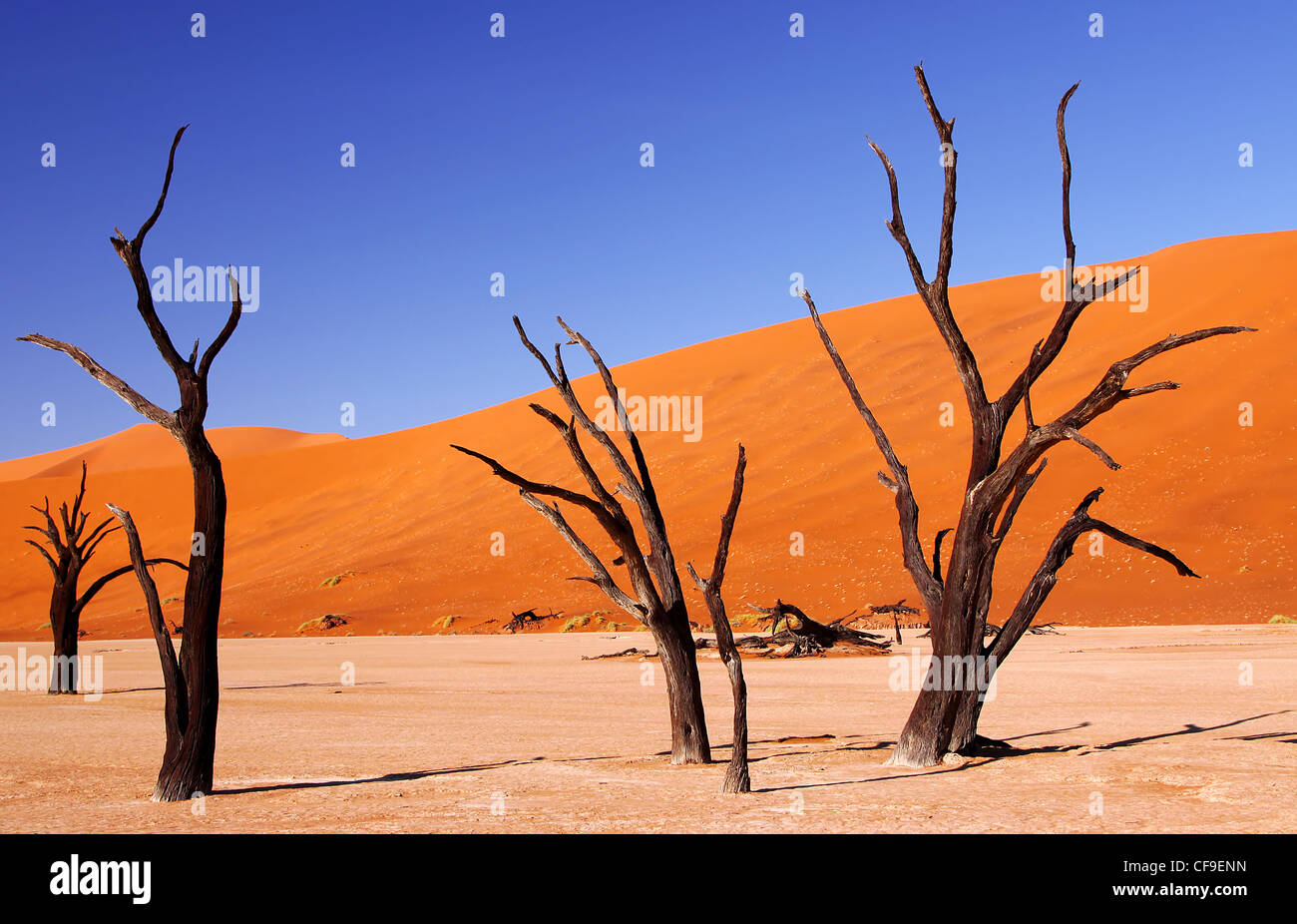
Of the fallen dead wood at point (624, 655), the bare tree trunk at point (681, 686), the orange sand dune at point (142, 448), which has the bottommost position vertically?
the fallen dead wood at point (624, 655)

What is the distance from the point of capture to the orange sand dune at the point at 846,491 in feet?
124

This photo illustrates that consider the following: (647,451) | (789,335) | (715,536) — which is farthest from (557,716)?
(789,335)

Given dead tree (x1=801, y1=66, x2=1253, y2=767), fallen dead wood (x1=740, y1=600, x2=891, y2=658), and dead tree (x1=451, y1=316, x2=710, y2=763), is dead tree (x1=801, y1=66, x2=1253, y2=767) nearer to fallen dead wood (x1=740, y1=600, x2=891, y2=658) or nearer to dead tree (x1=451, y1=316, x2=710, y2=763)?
dead tree (x1=451, y1=316, x2=710, y2=763)

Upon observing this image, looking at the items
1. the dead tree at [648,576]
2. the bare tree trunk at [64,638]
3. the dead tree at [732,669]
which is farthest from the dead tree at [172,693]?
the bare tree trunk at [64,638]

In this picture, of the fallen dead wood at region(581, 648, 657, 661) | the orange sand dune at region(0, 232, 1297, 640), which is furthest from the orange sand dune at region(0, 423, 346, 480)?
the fallen dead wood at region(581, 648, 657, 661)

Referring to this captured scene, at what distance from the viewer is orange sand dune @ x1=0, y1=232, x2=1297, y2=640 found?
3784 centimetres

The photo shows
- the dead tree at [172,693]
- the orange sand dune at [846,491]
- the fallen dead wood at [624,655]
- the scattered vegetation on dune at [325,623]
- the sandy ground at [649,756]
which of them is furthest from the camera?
the scattered vegetation on dune at [325,623]

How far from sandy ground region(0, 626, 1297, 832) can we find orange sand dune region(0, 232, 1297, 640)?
15092 millimetres

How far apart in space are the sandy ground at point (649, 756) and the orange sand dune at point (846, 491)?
594 inches

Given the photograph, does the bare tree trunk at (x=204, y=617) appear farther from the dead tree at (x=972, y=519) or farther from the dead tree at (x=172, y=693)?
the dead tree at (x=972, y=519)

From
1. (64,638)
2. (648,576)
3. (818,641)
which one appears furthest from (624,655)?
(648,576)

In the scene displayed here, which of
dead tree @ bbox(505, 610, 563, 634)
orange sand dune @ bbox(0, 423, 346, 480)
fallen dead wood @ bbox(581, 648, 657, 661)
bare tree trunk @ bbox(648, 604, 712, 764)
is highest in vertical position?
orange sand dune @ bbox(0, 423, 346, 480)

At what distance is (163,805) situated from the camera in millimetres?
8914
